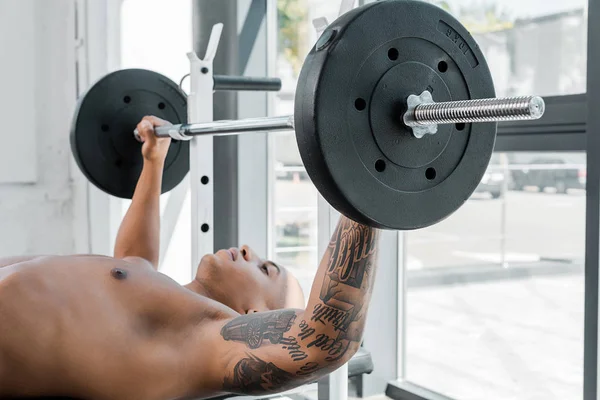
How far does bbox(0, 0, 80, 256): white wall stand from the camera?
2936mm

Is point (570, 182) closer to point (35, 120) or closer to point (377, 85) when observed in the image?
point (377, 85)

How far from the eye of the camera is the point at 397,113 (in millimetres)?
1017

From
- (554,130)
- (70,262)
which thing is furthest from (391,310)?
(70,262)

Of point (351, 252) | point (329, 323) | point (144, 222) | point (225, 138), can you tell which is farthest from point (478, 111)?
point (225, 138)

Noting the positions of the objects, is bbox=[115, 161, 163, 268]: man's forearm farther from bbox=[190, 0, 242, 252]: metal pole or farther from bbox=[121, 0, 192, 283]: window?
bbox=[121, 0, 192, 283]: window

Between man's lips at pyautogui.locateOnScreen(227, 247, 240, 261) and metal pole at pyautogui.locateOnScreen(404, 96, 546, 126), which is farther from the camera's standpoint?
man's lips at pyautogui.locateOnScreen(227, 247, 240, 261)

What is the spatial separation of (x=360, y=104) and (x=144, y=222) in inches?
45.6

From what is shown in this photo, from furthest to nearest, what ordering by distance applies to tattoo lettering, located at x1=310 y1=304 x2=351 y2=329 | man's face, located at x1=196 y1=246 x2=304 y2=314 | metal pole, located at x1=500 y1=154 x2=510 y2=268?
metal pole, located at x1=500 y1=154 x2=510 y2=268 < man's face, located at x1=196 y1=246 x2=304 y2=314 < tattoo lettering, located at x1=310 y1=304 x2=351 y2=329

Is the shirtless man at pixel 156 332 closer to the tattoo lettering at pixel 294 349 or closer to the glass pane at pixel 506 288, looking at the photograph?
the tattoo lettering at pixel 294 349

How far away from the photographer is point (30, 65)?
118 inches

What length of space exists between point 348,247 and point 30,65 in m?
2.30

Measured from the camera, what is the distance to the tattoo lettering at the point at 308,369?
1.18 metres

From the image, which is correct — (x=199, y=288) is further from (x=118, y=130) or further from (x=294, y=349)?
(x=118, y=130)

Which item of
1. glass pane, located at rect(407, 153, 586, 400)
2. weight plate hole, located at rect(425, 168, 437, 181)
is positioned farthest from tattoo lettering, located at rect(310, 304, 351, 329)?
glass pane, located at rect(407, 153, 586, 400)
